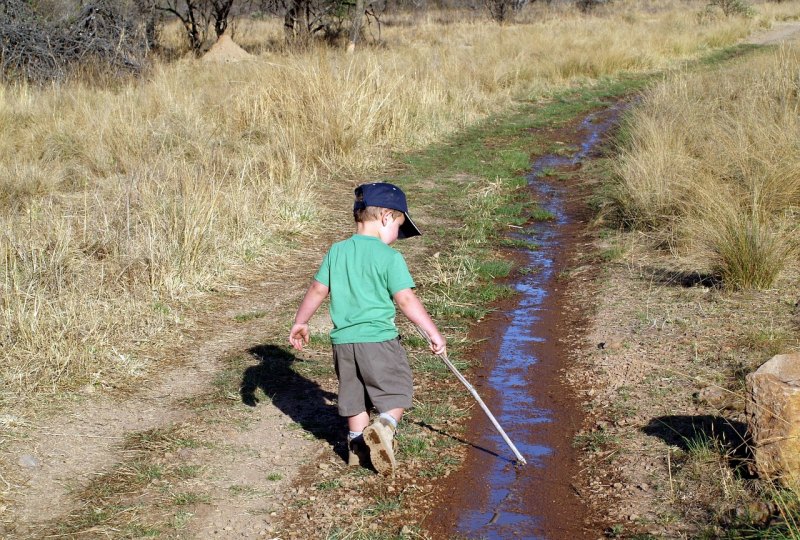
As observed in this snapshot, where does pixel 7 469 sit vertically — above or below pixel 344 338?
below

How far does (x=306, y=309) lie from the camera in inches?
176

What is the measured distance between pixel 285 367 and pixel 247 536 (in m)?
2.04

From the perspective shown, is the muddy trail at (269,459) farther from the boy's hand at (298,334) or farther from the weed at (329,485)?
the boy's hand at (298,334)

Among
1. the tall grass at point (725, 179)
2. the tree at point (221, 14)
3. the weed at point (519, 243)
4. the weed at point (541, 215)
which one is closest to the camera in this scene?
the tall grass at point (725, 179)

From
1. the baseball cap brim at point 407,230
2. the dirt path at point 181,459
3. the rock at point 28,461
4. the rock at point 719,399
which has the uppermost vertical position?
the baseball cap brim at point 407,230

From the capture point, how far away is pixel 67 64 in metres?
15.3

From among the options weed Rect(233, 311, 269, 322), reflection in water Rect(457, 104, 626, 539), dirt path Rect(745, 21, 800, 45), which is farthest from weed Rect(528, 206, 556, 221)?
dirt path Rect(745, 21, 800, 45)

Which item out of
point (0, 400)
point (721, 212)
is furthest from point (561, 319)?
point (0, 400)

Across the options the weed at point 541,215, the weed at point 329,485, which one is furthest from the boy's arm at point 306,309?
the weed at point 541,215

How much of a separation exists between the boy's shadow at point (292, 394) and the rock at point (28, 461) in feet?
4.05

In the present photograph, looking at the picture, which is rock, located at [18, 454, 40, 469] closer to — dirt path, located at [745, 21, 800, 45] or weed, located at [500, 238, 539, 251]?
weed, located at [500, 238, 539, 251]

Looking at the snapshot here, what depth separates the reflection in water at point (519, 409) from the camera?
4070mm

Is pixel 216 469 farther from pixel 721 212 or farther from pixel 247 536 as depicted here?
pixel 721 212

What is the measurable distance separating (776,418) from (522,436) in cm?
140
